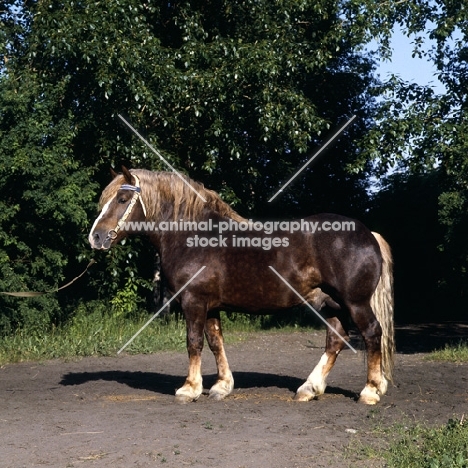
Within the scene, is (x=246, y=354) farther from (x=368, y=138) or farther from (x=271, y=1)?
(x=271, y=1)

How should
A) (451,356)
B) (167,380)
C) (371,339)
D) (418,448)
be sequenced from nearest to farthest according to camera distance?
(418,448), (371,339), (167,380), (451,356)

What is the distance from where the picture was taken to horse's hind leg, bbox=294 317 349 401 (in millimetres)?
8086

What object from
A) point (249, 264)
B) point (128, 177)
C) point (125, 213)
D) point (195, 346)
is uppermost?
point (128, 177)

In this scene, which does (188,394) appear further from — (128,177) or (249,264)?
(128,177)

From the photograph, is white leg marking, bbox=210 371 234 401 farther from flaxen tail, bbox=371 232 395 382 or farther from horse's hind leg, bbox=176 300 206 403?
flaxen tail, bbox=371 232 395 382

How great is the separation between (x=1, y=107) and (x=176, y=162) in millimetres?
3115

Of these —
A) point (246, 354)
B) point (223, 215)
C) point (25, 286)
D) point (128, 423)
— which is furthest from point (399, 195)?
point (128, 423)

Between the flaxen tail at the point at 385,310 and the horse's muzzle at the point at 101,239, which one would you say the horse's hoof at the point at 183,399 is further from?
the flaxen tail at the point at 385,310

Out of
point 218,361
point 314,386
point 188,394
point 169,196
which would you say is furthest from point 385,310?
point 169,196

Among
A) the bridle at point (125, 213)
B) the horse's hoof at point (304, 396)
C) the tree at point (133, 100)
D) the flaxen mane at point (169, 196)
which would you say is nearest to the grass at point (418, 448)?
the horse's hoof at point (304, 396)

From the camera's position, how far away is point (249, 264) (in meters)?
8.12

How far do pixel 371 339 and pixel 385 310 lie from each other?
43 centimetres

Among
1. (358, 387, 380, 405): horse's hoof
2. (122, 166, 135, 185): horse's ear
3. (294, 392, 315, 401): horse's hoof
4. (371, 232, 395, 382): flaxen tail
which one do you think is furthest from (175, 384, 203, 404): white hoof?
(122, 166, 135, 185): horse's ear

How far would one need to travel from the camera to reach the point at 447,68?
1328cm
